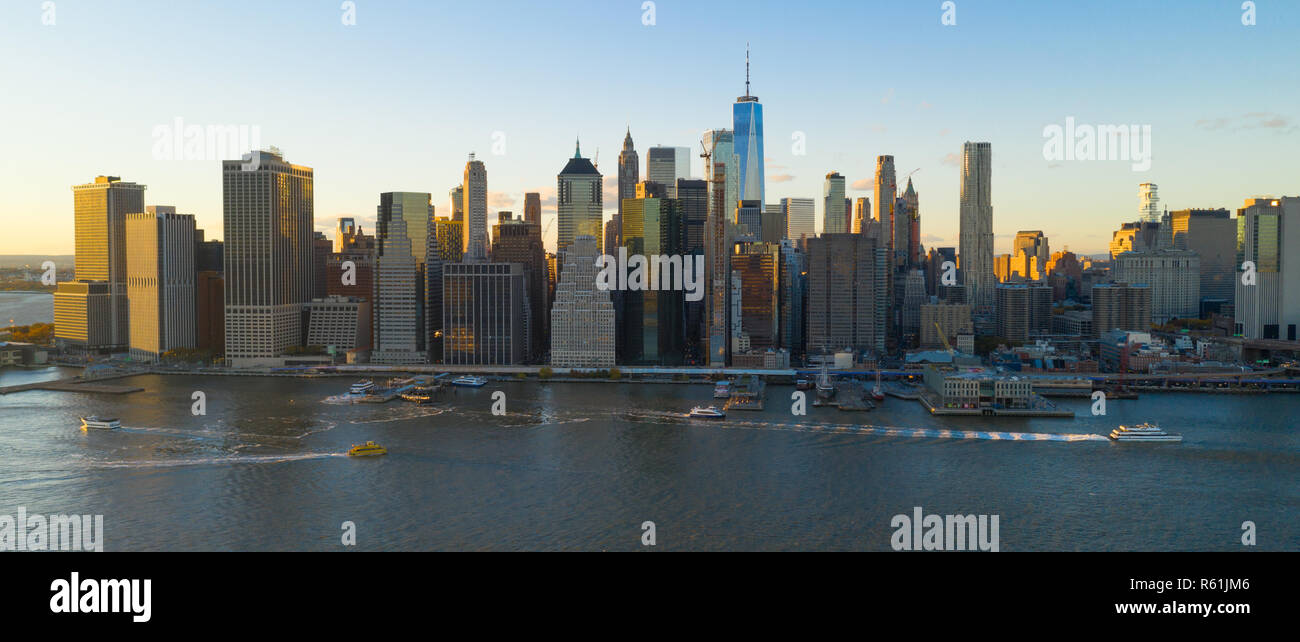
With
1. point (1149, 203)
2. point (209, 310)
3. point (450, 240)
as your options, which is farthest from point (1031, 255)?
point (209, 310)

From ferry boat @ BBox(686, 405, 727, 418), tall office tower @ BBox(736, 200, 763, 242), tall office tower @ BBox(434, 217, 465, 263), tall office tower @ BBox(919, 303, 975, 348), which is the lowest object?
ferry boat @ BBox(686, 405, 727, 418)

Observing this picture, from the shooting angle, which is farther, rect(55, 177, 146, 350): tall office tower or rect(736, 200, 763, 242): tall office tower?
rect(736, 200, 763, 242): tall office tower

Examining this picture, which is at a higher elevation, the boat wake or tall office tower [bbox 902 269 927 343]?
tall office tower [bbox 902 269 927 343]

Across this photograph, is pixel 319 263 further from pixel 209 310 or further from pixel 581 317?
pixel 581 317

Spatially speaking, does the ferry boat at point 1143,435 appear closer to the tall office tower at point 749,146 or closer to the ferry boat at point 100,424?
the ferry boat at point 100,424

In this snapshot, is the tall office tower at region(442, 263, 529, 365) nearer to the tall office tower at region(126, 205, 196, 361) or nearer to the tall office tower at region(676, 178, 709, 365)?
the tall office tower at region(676, 178, 709, 365)

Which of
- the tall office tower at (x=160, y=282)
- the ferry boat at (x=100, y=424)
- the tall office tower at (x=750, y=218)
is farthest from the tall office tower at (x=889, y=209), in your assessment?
the ferry boat at (x=100, y=424)

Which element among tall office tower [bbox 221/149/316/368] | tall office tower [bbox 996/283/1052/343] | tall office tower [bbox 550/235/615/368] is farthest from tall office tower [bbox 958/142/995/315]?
tall office tower [bbox 221/149/316/368]
